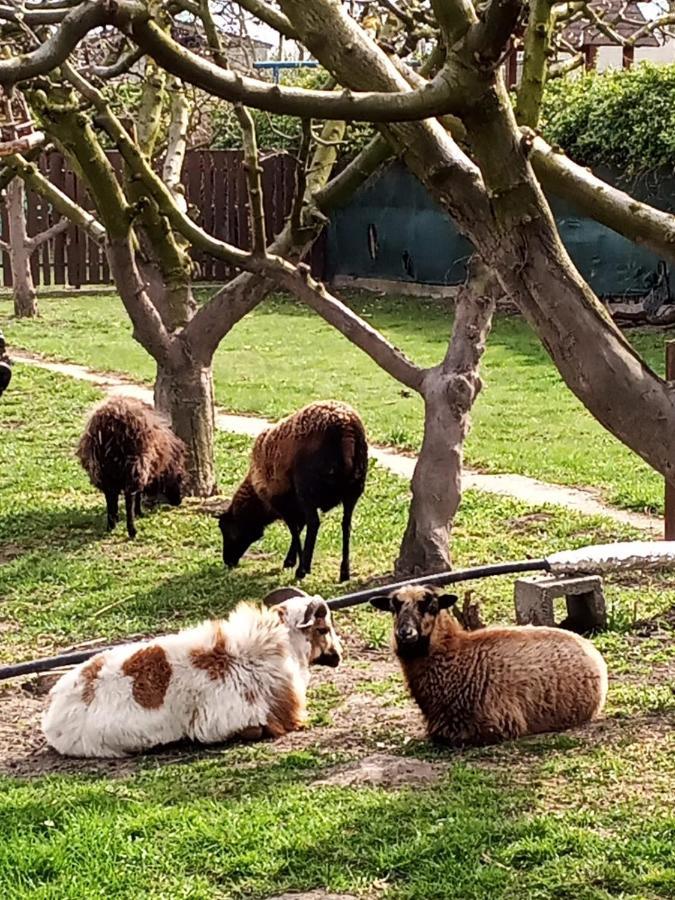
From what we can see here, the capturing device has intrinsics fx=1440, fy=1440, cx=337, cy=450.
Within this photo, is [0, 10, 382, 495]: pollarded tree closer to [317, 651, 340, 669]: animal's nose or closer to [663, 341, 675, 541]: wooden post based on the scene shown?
[663, 341, 675, 541]: wooden post

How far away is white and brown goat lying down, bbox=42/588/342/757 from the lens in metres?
6.64

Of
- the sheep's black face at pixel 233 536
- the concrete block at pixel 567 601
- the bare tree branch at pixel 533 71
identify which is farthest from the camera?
the sheep's black face at pixel 233 536

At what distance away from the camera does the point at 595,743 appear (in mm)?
6285

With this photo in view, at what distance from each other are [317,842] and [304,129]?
4979 mm

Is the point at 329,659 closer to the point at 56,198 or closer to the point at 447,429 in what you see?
the point at 447,429

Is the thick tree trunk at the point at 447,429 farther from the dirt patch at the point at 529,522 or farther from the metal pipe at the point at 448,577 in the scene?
the dirt patch at the point at 529,522

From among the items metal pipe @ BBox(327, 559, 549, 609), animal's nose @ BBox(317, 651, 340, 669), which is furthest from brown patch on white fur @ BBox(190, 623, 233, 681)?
metal pipe @ BBox(327, 559, 549, 609)

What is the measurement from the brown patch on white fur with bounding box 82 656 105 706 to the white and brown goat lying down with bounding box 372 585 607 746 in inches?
55.6

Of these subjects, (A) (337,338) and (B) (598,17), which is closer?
(B) (598,17)

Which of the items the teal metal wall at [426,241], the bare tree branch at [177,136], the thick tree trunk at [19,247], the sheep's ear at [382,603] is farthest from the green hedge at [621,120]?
the sheep's ear at [382,603]

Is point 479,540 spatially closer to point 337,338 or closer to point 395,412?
point 395,412

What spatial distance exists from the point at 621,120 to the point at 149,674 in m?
17.9

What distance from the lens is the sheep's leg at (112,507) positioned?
11.7 m

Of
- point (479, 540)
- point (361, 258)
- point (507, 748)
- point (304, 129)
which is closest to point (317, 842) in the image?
point (507, 748)
